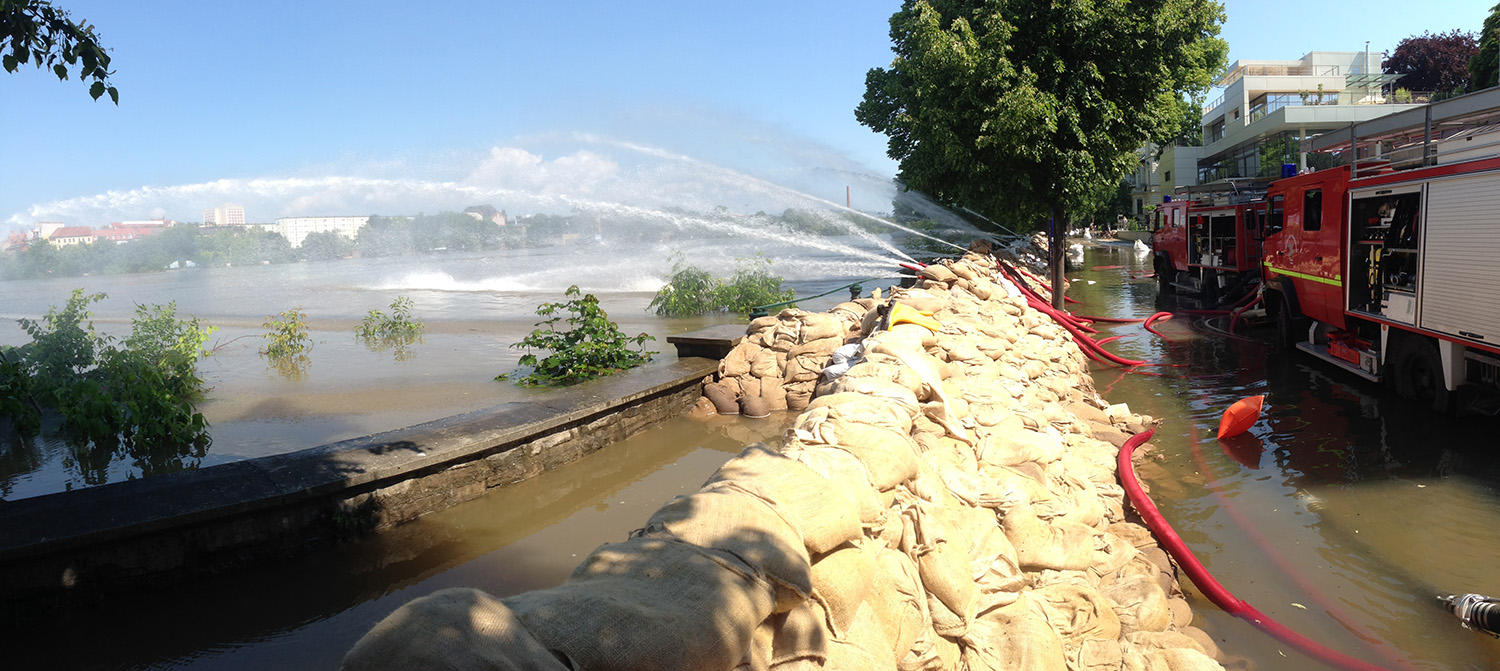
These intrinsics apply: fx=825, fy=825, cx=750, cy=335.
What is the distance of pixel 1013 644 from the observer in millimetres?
3576

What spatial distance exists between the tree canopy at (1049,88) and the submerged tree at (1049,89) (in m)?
0.02

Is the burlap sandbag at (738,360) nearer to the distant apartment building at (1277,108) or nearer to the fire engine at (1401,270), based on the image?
the fire engine at (1401,270)

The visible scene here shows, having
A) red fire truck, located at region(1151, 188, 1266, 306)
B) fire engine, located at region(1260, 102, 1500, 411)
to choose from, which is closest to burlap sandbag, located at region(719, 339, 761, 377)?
fire engine, located at region(1260, 102, 1500, 411)

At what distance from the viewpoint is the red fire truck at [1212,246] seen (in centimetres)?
1625

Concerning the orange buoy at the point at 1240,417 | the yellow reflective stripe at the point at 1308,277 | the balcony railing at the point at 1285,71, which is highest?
the balcony railing at the point at 1285,71

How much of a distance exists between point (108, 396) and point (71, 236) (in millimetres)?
32364

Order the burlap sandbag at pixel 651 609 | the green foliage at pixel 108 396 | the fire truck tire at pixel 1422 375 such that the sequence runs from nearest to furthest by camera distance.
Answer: the burlap sandbag at pixel 651 609, the green foliage at pixel 108 396, the fire truck tire at pixel 1422 375

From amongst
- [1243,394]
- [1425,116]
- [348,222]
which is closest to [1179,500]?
[1243,394]

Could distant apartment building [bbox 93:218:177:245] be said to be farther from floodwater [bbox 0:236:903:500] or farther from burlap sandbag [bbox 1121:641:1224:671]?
burlap sandbag [bbox 1121:641:1224:671]

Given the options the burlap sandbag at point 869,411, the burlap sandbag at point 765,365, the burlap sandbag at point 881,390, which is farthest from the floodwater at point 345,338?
the burlap sandbag at point 869,411

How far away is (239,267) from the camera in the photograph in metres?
44.3

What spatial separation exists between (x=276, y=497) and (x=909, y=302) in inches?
239

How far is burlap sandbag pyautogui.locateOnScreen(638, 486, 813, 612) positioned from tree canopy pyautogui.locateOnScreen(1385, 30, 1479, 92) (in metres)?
60.6

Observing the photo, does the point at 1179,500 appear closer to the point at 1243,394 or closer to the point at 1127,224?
the point at 1243,394
